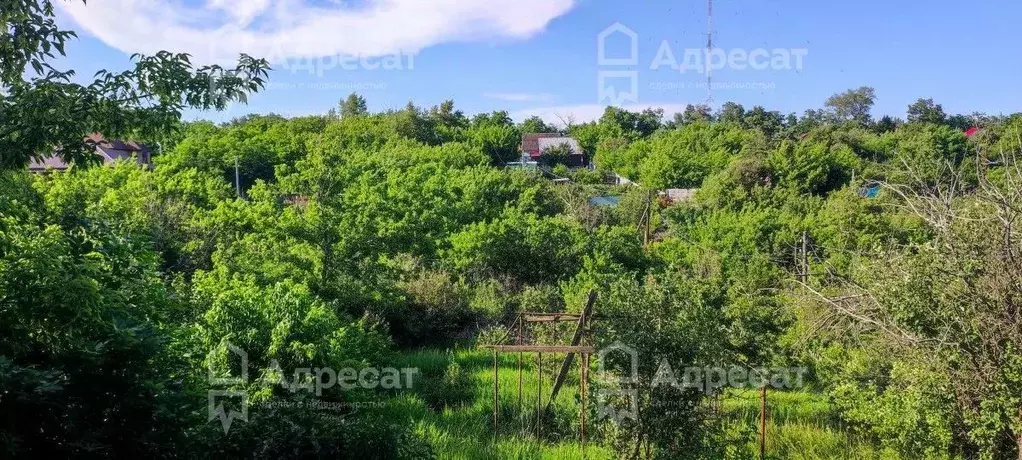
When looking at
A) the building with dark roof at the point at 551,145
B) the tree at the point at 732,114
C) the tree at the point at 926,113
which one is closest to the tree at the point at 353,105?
the building with dark roof at the point at 551,145

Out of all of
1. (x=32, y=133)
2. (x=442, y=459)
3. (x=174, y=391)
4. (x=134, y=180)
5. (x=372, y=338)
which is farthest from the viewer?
(x=134, y=180)

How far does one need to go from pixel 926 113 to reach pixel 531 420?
56.6 metres

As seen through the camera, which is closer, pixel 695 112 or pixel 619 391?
pixel 619 391

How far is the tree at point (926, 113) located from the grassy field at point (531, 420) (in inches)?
2005

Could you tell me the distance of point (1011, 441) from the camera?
17.7 ft

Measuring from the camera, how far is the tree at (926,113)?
52562 millimetres

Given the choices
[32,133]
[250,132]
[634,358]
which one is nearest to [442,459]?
[634,358]

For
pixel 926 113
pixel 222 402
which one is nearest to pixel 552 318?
pixel 222 402

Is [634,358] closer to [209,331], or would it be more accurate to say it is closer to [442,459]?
[442,459]

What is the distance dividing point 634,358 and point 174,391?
3.96 meters

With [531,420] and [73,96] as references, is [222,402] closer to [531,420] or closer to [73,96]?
[73,96]

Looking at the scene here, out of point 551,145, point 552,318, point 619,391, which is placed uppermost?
point 551,145

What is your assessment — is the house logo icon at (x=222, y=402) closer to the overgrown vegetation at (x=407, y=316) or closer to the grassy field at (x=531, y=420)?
the overgrown vegetation at (x=407, y=316)

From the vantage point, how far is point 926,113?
2101 inches
